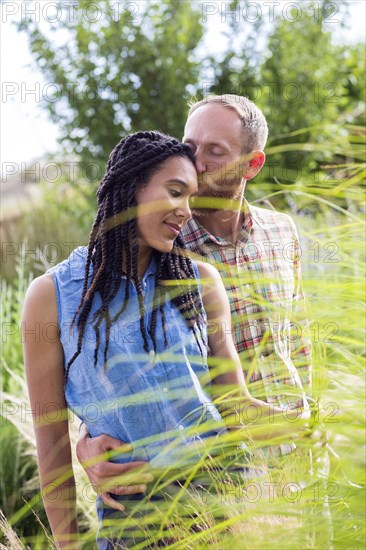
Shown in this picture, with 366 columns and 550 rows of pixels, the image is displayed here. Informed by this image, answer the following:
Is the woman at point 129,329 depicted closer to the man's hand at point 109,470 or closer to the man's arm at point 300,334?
the man's hand at point 109,470

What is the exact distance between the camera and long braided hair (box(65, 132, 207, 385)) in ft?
7.09

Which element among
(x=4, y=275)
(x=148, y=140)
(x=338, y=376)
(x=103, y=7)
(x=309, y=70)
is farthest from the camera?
(x=4, y=275)

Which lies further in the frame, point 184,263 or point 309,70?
point 309,70

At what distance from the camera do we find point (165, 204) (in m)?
2.14

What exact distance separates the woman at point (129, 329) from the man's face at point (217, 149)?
33 centimetres

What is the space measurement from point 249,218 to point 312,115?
5.69 m

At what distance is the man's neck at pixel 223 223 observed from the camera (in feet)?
9.09

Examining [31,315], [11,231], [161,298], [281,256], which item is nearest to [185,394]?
[161,298]

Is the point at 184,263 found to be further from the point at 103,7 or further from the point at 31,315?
the point at 103,7

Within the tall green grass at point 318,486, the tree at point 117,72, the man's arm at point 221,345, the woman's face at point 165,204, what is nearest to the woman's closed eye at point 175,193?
the woman's face at point 165,204

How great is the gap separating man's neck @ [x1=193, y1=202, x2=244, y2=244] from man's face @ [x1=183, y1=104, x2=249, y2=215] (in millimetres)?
29

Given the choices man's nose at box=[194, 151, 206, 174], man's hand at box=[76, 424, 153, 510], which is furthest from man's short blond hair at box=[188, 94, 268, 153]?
man's hand at box=[76, 424, 153, 510]

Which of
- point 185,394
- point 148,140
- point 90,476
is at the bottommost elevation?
point 90,476

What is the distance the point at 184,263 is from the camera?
2.29 meters
